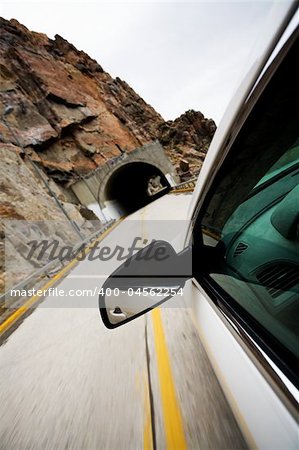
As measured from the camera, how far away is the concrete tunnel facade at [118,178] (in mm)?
26359

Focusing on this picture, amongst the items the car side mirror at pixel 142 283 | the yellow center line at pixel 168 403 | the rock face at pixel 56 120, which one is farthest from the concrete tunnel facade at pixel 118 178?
the car side mirror at pixel 142 283

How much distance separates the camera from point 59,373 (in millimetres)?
2777

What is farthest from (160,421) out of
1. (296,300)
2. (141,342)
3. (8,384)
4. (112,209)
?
(112,209)

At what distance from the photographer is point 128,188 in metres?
37.2

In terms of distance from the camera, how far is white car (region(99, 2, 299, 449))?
0.81 m

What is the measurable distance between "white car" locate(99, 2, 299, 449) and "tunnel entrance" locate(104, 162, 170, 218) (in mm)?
24843

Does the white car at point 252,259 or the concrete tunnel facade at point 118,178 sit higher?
the concrete tunnel facade at point 118,178

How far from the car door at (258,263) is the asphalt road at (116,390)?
724 millimetres

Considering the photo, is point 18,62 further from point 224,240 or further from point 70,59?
point 224,240

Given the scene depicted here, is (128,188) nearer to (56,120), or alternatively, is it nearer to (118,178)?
(118,178)

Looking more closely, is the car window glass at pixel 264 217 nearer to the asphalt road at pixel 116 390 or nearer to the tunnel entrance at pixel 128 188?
the asphalt road at pixel 116 390

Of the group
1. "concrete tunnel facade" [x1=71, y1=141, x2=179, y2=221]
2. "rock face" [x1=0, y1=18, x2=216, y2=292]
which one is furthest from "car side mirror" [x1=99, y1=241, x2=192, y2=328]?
"concrete tunnel facade" [x1=71, y1=141, x2=179, y2=221]

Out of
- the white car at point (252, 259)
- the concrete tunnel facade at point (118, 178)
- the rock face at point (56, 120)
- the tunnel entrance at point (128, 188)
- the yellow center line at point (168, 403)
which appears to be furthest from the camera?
the tunnel entrance at point (128, 188)

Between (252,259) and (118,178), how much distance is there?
30.1 meters
